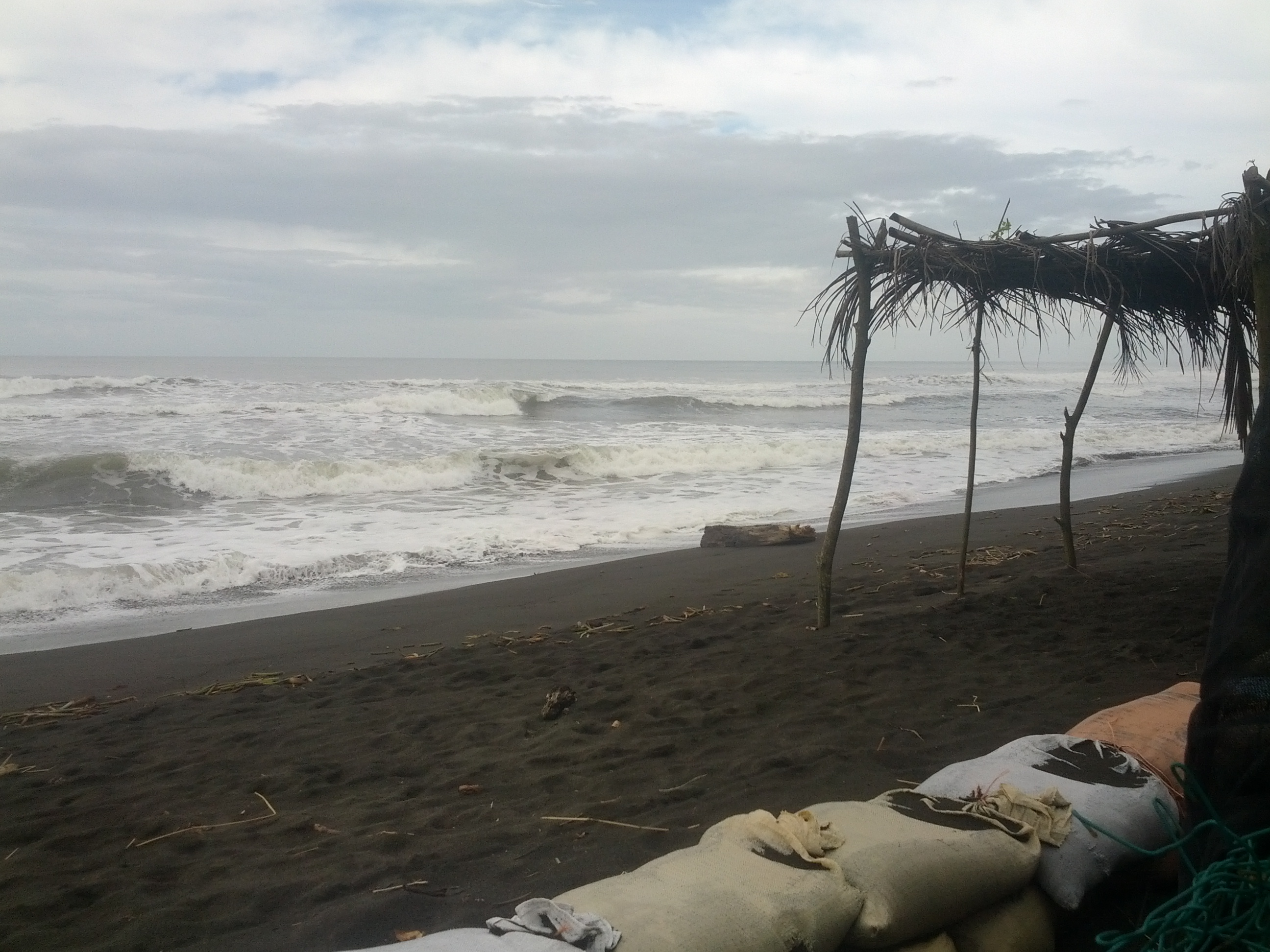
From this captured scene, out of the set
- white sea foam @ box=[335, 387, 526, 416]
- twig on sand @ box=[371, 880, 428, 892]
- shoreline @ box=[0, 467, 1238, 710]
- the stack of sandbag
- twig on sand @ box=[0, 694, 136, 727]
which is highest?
white sea foam @ box=[335, 387, 526, 416]

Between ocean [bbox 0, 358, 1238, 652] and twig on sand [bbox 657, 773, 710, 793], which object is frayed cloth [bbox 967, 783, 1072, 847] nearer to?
twig on sand [bbox 657, 773, 710, 793]

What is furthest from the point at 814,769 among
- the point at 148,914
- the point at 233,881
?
the point at 148,914

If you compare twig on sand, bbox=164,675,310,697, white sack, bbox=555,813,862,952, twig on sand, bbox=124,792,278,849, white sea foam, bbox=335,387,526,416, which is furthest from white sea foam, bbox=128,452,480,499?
white sack, bbox=555,813,862,952

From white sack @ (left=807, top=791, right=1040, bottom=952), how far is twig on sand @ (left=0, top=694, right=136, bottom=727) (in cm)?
477

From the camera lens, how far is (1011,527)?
36.4 ft

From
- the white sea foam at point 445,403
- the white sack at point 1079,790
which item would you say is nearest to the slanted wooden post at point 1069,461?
the white sack at point 1079,790

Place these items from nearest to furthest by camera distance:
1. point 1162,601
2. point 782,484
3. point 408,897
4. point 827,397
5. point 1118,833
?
1. point 1118,833
2. point 408,897
3. point 1162,601
4. point 782,484
5. point 827,397

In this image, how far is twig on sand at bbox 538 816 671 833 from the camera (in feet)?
11.2

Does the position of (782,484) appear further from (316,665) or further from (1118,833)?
(1118,833)

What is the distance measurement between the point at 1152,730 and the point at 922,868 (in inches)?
47.9

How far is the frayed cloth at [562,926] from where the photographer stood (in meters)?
1.99

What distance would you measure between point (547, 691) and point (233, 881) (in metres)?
2.30

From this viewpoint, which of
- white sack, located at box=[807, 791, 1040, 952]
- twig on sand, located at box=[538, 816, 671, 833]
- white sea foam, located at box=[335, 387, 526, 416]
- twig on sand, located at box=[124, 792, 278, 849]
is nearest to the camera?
white sack, located at box=[807, 791, 1040, 952]

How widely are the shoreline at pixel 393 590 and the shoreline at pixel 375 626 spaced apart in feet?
0.45
